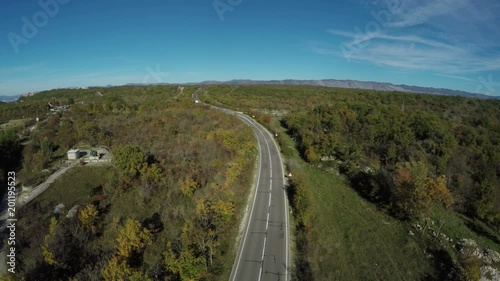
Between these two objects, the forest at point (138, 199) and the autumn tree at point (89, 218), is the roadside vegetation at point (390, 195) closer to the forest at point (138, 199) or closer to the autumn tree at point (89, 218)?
the forest at point (138, 199)

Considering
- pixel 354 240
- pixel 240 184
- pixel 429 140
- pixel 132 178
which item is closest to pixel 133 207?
pixel 132 178

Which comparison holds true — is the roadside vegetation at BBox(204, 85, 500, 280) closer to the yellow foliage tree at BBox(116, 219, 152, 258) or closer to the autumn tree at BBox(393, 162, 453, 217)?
the autumn tree at BBox(393, 162, 453, 217)

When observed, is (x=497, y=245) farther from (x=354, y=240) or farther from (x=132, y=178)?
(x=132, y=178)

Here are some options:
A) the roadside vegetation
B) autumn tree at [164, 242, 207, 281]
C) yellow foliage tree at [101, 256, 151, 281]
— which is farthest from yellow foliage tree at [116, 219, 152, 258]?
the roadside vegetation

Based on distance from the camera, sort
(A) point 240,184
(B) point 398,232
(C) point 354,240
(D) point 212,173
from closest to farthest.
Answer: (C) point 354,240
(B) point 398,232
(A) point 240,184
(D) point 212,173

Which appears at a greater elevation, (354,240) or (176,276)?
(176,276)

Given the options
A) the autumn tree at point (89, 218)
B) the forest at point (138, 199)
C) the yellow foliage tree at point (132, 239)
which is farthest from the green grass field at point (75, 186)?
the yellow foliage tree at point (132, 239)
